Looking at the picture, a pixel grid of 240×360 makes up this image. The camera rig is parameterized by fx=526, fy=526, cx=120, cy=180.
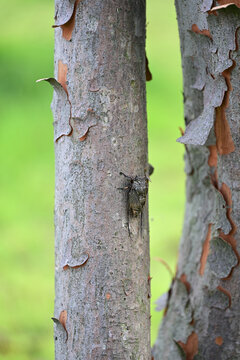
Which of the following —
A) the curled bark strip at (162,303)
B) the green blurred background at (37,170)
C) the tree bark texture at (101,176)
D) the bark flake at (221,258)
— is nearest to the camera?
the tree bark texture at (101,176)

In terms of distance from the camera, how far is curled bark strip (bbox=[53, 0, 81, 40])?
0.62 meters

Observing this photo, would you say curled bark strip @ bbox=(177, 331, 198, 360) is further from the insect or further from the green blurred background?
the green blurred background

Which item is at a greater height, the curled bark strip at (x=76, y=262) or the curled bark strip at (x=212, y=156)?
the curled bark strip at (x=212, y=156)

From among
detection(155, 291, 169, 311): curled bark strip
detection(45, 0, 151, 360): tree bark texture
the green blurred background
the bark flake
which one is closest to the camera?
detection(45, 0, 151, 360): tree bark texture

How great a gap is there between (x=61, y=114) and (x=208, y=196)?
308mm

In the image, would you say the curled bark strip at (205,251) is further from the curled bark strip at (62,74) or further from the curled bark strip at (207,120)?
the curled bark strip at (62,74)

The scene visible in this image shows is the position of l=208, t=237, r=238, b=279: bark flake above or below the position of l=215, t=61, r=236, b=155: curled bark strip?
below

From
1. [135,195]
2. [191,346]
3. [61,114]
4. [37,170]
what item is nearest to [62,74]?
[61,114]

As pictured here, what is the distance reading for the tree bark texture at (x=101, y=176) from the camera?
0.61 m

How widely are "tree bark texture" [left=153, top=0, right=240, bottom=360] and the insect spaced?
0.09 meters

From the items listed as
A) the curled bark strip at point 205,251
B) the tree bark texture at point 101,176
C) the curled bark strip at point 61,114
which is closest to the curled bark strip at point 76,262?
the tree bark texture at point 101,176

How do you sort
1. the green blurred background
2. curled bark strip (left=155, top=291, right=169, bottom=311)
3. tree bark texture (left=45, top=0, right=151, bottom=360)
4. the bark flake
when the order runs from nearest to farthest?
tree bark texture (left=45, top=0, right=151, bottom=360) < the bark flake < curled bark strip (left=155, top=291, right=169, bottom=311) < the green blurred background

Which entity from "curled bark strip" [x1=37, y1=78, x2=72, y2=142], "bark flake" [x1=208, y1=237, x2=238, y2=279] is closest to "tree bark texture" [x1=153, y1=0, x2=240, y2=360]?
"bark flake" [x1=208, y1=237, x2=238, y2=279]

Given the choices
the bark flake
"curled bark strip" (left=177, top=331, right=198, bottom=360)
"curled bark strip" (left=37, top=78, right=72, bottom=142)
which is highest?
"curled bark strip" (left=37, top=78, right=72, bottom=142)
